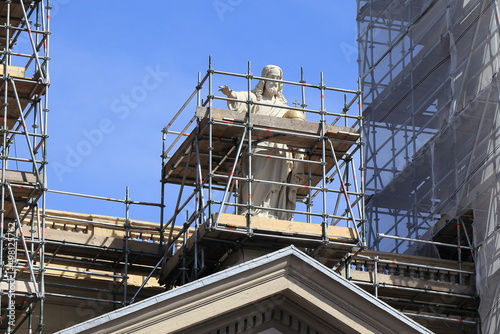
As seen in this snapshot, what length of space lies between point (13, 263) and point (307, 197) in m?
7.02

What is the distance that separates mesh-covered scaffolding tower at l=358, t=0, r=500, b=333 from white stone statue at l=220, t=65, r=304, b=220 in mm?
3670

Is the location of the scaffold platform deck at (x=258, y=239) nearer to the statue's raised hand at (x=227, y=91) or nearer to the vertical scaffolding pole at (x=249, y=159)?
the vertical scaffolding pole at (x=249, y=159)


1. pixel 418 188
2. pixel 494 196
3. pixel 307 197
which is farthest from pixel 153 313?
pixel 418 188

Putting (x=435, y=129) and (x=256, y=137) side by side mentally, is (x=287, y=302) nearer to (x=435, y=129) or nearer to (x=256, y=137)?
(x=256, y=137)

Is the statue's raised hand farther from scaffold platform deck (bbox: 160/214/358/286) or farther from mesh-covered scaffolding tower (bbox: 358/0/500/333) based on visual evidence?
mesh-covered scaffolding tower (bbox: 358/0/500/333)

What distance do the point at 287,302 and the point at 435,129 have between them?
14103 mm

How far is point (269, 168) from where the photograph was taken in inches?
1506

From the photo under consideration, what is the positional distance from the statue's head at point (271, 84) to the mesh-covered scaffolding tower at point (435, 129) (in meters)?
4.43

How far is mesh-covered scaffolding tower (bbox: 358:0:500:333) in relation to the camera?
41.3 metres

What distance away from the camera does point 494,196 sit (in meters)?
40.8

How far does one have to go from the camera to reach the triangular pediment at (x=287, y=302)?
1251 inches

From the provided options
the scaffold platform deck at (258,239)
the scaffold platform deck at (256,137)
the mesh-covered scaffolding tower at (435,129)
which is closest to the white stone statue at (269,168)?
Answer: the scaffold platform deck at (256,137)

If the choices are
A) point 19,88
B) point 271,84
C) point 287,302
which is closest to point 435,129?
point 271,84

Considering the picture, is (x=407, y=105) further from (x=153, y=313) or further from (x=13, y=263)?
(x=153, y=313)
